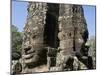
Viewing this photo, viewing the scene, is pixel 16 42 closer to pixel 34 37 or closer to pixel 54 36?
pixel 34 37

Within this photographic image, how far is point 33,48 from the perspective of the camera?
319 centimetres

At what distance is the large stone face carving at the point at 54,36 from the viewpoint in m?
3.17

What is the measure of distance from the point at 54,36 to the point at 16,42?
0.53 metres

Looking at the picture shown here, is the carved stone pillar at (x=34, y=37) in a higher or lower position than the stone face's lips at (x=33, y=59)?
higher

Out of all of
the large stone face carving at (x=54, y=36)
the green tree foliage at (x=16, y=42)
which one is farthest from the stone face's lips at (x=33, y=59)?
the green tree foliage at (x=16, y=42)

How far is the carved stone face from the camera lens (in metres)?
3.14

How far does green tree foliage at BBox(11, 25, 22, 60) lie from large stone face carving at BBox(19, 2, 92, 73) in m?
0.07

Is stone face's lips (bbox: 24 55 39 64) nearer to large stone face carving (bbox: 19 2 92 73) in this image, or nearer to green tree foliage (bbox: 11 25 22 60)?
large stone face carving (bbox: 19 2 92 73)

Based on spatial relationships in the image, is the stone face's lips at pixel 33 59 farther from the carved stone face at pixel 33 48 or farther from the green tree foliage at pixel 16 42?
the green tree foliage at pixel 16 42

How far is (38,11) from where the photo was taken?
3.21 metres

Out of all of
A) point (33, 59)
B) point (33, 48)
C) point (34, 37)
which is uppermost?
point (34, 37)

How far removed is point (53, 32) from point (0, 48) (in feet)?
2.43

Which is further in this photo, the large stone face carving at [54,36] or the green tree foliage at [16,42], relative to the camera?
the large stone face carving at [54,36]

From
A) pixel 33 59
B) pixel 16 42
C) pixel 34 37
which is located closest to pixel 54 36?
pixel 34 37
